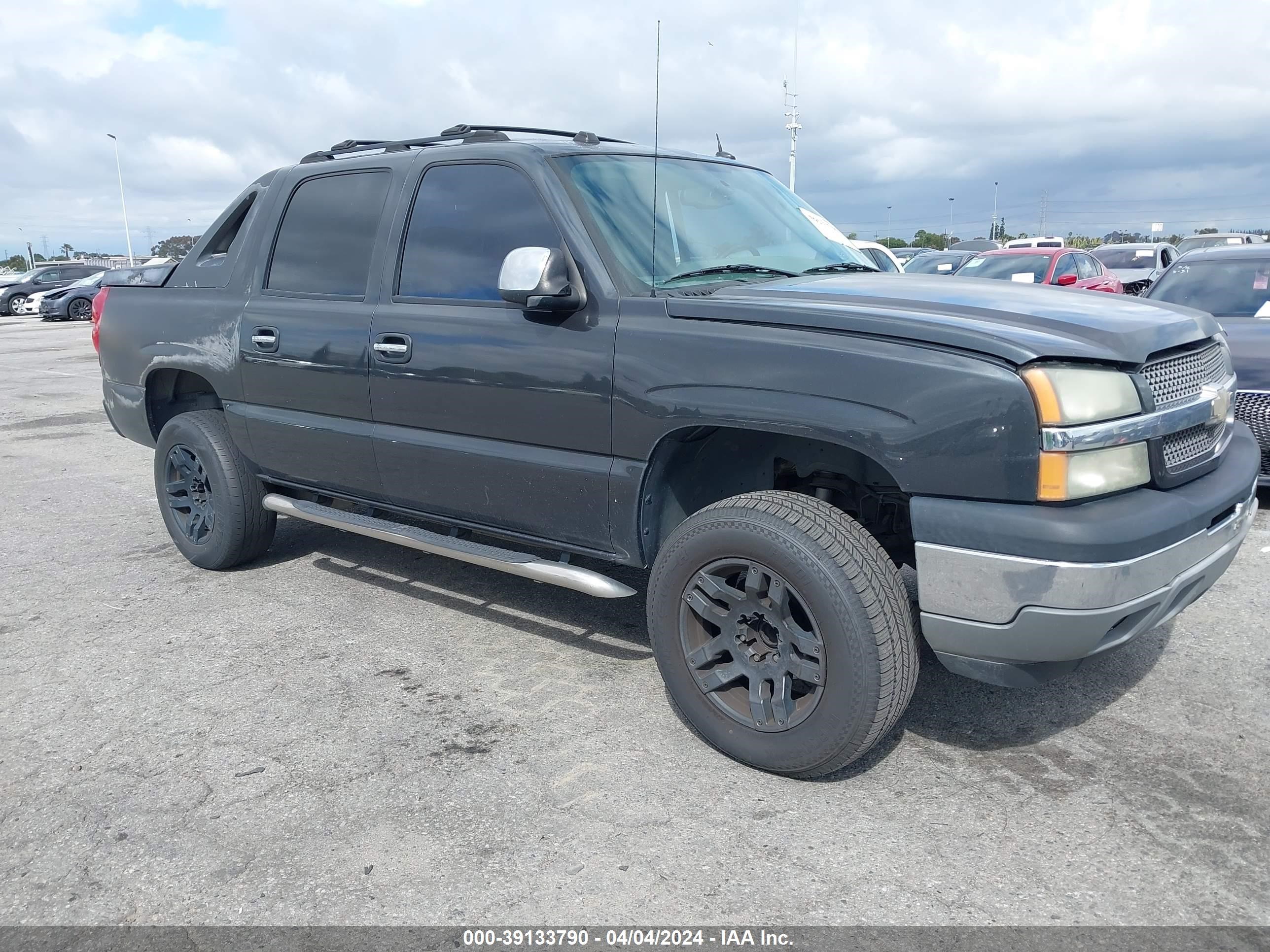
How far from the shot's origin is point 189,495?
17.1 ft

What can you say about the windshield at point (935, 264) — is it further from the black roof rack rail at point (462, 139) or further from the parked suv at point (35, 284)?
the parked suv at point (35, 284)

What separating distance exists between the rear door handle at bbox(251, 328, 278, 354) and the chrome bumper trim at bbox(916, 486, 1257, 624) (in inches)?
116

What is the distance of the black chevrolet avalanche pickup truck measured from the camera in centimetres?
265

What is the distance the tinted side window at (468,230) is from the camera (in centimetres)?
367

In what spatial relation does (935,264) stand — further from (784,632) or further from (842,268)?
(784,632)

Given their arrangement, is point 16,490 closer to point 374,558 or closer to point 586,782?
point 374,558

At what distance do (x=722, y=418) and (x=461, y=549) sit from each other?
1.34 metres

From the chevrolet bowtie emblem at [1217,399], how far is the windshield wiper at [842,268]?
4.42 ft

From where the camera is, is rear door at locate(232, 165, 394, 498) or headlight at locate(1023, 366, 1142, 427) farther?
rear door at locate(232, 165, 394, 498)

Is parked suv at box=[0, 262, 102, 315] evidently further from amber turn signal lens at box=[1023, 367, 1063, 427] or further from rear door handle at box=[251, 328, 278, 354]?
amber turn signal lens at box=[1023, 367, 1063, 427]

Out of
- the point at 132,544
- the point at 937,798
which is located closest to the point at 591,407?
the point at 937,798

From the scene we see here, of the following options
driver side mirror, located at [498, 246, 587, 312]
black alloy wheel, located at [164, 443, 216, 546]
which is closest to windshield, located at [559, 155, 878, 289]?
driver side mirror, located at [498, 246, 587, 312]

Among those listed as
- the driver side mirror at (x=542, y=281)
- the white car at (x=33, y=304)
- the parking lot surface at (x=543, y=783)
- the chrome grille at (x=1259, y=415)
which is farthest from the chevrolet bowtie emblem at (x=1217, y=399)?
the white car at (x=33, y=304)

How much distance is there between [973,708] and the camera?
354cm
